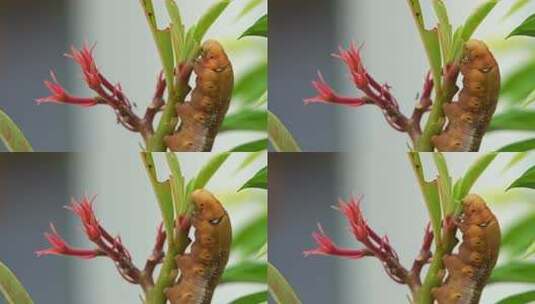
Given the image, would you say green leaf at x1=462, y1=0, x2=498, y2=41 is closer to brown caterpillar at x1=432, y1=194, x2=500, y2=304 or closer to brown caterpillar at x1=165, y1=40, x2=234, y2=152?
brown caterpillar at x1=432, y1=194, x2=500, y2=304

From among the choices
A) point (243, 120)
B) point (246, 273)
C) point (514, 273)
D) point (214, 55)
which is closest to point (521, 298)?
point (514, 273)

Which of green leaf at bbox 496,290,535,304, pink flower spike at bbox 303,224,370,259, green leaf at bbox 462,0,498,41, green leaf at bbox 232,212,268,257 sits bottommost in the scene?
green leaf at bbox 496,290,535,304

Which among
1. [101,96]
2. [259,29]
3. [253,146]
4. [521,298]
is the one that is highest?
[259,29]

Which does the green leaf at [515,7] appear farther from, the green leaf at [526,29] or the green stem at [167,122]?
the green stem at [167,122]

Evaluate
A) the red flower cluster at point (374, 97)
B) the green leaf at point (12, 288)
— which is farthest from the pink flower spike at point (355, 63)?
the green leaf at point (12, 288)

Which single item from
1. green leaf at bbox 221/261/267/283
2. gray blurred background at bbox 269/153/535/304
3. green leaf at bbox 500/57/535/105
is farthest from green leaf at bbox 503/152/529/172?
green leaf at bbox 221/261/267/283

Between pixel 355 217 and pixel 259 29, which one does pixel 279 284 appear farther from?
pixel 259 29
